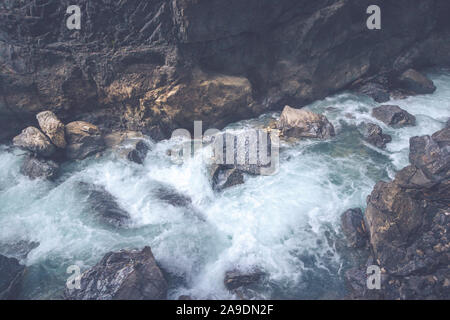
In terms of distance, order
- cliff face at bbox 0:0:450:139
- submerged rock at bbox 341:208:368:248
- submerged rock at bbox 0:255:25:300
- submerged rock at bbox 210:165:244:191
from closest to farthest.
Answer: submerged rock at bbox 0:255:25:300 → submerged rock at bbox 341:208:368:248 → submerged rock at bbox 210:165:244:191 → cliff face at bbox 0:0:450:139

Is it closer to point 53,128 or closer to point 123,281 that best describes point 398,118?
point 123,281

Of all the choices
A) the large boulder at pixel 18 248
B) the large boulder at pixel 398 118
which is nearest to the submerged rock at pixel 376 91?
the large boulder at pixel 398 118

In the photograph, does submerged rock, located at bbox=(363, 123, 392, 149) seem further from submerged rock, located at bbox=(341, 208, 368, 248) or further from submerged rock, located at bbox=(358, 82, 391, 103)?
submerged rock, located at bbox=(341, 208, 368, 248)

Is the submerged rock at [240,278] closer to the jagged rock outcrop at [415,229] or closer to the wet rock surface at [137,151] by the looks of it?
the jagged rock outcrop at [415,229]

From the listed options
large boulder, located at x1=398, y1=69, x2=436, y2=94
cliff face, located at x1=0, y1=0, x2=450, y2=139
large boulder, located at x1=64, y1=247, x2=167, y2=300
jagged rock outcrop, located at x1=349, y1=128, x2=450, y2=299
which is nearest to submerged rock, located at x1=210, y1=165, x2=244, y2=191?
cliff face, located at x1=0, y1=0, x2=450, y2=139

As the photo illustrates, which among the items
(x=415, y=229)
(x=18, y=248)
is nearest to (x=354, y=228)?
(x=415, y=229)
